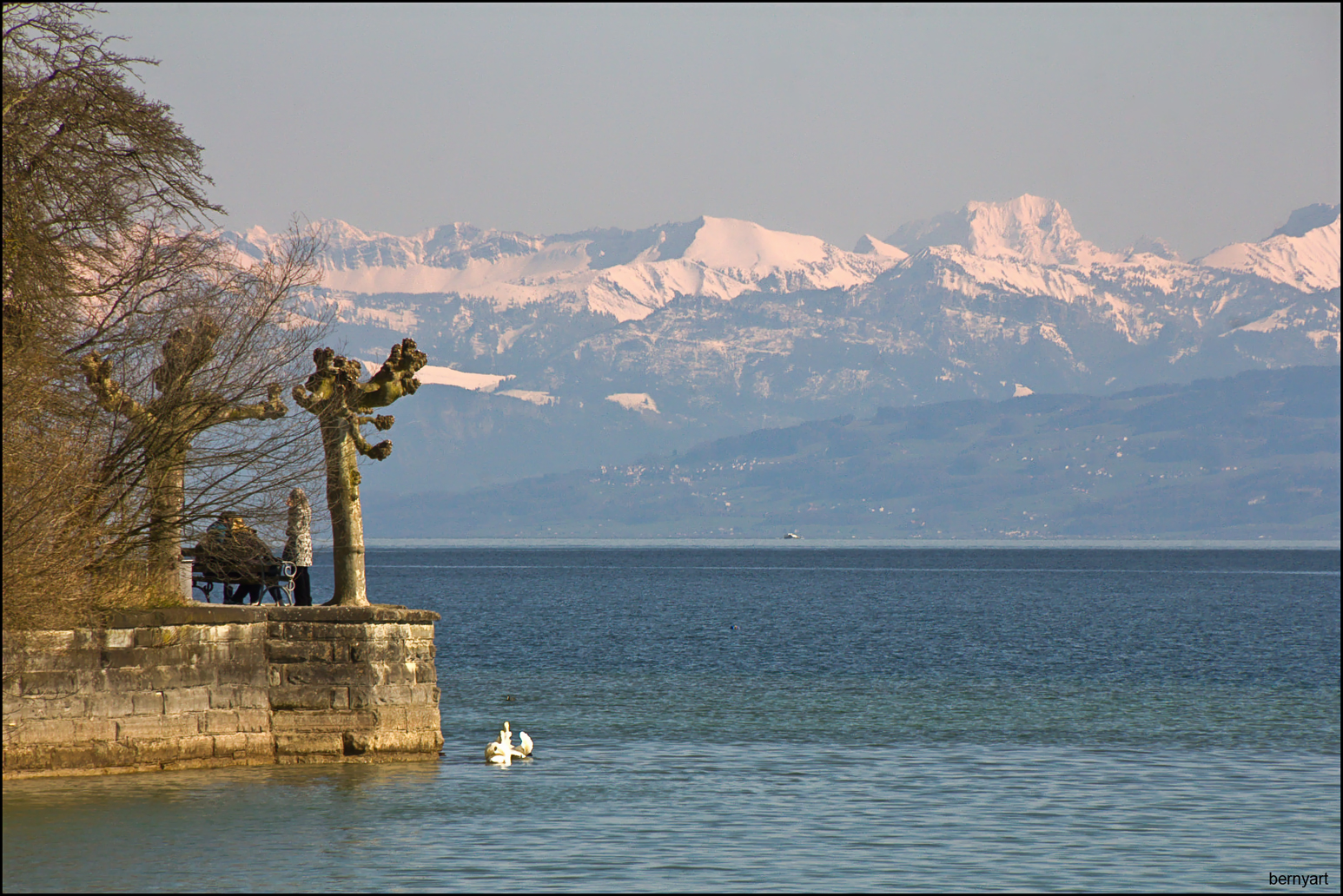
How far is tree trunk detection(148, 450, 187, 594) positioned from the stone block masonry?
908 millimetres

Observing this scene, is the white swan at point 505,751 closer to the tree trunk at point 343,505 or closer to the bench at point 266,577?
the tree trunk at point 343,505

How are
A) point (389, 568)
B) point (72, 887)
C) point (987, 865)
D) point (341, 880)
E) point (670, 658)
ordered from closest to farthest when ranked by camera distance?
1. point (72, 887)
2. point (341, 880)
3. point (987, 865)
4. point (670, 658)
5. point (389, 568)

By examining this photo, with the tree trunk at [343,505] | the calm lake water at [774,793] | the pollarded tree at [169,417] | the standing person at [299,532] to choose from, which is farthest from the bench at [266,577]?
the calm lake water at [774,793]

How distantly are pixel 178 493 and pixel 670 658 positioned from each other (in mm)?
34310

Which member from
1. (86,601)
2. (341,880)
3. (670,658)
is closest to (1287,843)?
(341,880)

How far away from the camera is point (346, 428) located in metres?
24.5

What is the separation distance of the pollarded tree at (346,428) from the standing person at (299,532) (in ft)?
1.49

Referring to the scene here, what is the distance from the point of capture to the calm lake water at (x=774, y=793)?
18.1 metres

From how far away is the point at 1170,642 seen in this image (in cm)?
6888

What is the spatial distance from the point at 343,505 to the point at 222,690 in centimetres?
361

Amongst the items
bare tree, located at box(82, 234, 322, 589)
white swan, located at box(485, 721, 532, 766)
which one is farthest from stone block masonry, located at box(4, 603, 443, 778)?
bare tree, located at box(82, 234, 322, 589)

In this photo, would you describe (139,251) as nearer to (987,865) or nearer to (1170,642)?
(987,865)

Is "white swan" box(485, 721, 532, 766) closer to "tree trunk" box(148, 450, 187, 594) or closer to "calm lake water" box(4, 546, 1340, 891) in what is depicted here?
"calm lake water" box(4, 546, 1340, 891)

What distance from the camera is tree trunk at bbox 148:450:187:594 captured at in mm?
22266
